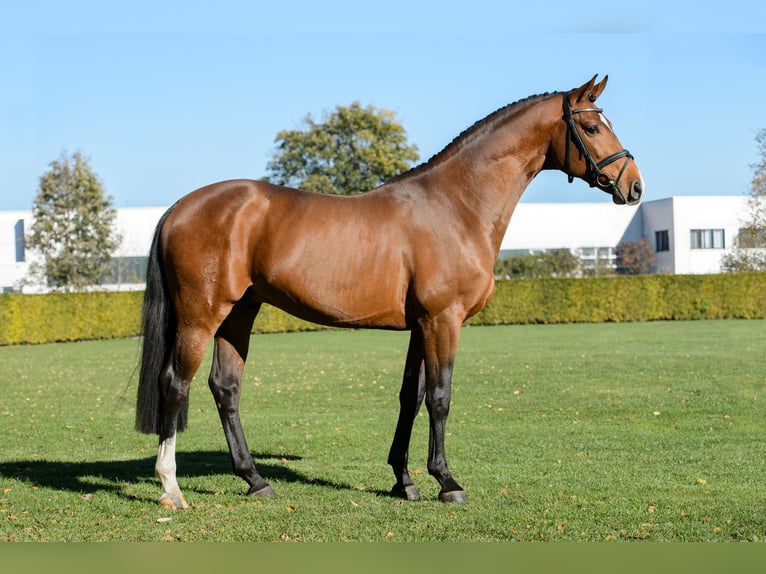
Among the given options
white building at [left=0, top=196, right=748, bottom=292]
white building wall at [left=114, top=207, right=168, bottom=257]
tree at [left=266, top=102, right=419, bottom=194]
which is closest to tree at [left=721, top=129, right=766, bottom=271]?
white building at [left=0, top=196, right=748, bottom=292]

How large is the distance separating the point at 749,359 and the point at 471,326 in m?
16.7

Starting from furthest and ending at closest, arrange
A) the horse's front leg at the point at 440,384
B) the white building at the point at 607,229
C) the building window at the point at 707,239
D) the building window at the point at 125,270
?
the building window at the point at 707,239 → the white building at the point at 607,229 → the building window at the point at 125,270 → the horse's front leg at the point at 440,384

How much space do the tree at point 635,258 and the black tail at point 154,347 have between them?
51.3 meters

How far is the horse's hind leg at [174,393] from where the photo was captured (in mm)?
5793

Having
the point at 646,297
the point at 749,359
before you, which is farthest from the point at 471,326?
the point at 749,359

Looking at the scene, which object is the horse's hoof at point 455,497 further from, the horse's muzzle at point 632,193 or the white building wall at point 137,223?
the white building wall at point 137,223

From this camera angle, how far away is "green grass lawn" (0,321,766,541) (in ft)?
17.1

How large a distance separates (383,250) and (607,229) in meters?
54.1

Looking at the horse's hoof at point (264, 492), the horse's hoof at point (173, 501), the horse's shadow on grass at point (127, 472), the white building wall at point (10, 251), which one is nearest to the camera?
the horse's hoof at point (173, 501)

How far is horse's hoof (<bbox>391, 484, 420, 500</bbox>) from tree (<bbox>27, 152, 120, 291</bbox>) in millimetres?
43114

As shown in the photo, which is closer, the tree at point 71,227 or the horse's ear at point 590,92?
the horse's ear at point 590,92

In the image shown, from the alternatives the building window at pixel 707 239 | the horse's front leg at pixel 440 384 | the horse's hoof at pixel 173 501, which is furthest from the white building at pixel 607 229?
the horse's hoof at pixel 173 501

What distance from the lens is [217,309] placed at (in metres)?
5.77

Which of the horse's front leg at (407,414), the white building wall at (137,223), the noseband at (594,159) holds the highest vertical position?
the white building wall at (137,223)
